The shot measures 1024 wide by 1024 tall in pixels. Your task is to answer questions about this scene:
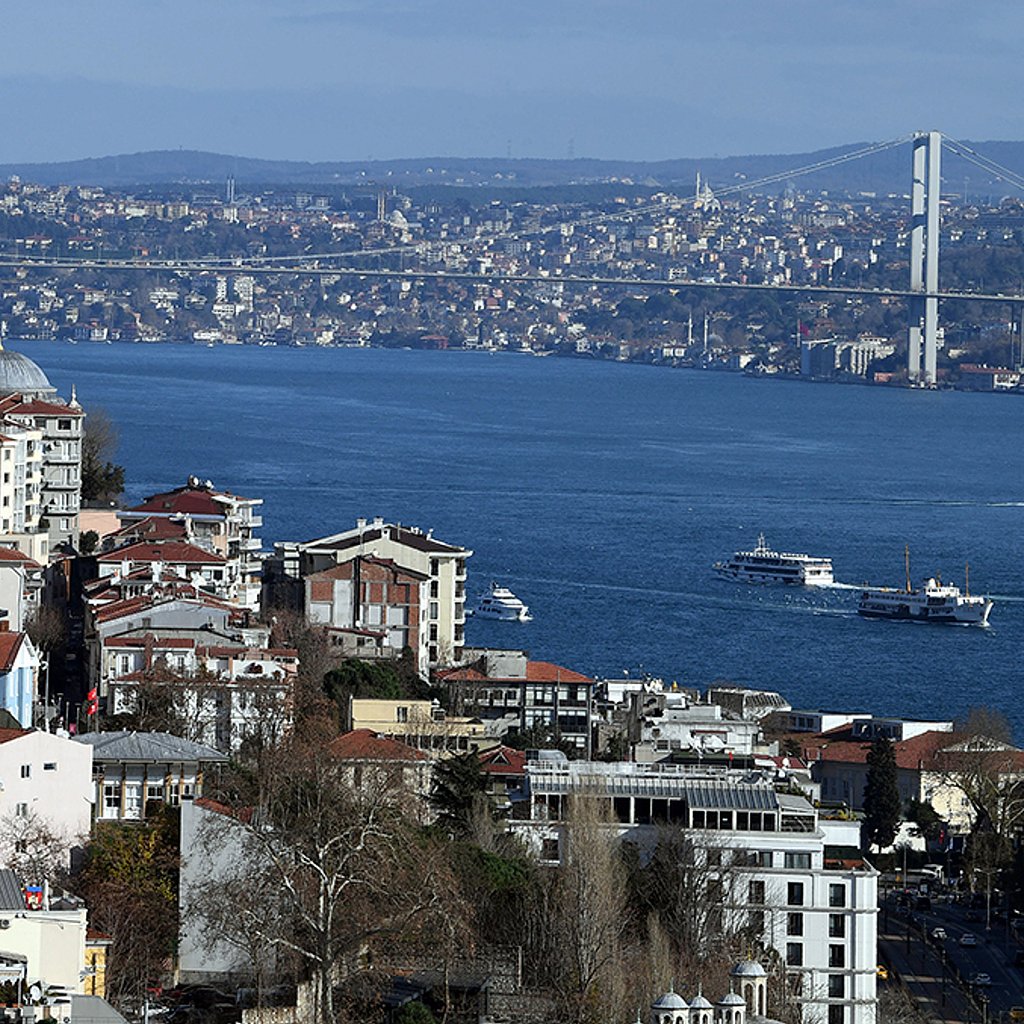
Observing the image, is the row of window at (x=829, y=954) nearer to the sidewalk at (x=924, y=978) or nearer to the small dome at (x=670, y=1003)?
the sidewalk at (x=924, y=978)

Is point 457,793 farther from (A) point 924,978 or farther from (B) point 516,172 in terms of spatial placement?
(B) point 516,172

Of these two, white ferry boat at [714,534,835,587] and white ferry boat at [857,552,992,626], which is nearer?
white ferry boat at [857,552,992,626]

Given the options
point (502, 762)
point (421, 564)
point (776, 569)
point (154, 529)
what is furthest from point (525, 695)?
point (776, 569)

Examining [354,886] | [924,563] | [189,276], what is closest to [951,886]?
[354,886]

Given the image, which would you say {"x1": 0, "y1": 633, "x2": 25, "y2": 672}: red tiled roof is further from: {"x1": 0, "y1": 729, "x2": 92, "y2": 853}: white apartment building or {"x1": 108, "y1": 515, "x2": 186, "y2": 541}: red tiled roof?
{"x1": 108, "y1": 515, "x2": 186, "y2": 541}: red tiled roof

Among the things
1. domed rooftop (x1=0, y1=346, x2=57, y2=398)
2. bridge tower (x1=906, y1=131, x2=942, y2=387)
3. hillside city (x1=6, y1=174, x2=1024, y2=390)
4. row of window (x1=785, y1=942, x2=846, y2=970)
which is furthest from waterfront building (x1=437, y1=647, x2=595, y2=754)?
bridge tower (x1=906, y1=131, x2=942, y2=387)

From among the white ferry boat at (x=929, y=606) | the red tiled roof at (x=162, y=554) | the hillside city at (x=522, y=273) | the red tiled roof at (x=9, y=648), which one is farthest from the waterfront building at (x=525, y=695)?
the hillside city at (x=522, y=273)
